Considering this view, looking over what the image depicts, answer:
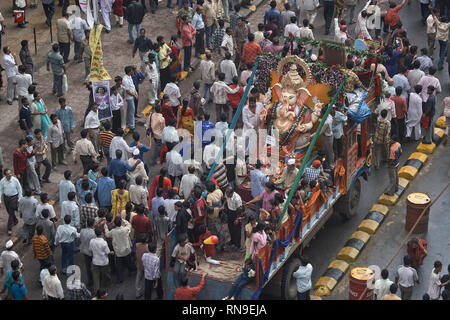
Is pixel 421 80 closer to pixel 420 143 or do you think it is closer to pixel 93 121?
pixel 420 143

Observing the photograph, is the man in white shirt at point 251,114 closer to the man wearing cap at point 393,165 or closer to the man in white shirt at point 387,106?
the man in white shirt at point 387,106

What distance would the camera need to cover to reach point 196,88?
2461 centimetres

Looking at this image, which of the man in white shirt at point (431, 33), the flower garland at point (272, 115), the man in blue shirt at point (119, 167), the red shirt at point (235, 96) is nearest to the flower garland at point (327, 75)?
the flower garland at point (272, 115)

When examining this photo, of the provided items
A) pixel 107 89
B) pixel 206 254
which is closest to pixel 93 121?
pixel 107 89

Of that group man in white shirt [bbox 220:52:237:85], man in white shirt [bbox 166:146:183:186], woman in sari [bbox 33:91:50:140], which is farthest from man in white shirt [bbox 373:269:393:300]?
woman in sari [bbox 33:91:50:140]

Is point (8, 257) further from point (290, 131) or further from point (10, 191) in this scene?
point (290, 131)

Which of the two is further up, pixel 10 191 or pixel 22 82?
pixel 22 82

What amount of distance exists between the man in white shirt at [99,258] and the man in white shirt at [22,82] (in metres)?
6.31

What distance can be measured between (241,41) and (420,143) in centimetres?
590

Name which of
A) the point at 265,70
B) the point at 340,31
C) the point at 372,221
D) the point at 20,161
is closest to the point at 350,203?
the point at 372,221

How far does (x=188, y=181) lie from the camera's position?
21219 millimetres

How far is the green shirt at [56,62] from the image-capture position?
25.8 meters

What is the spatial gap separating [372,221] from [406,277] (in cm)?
313

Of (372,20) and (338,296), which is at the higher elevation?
(372,20)
